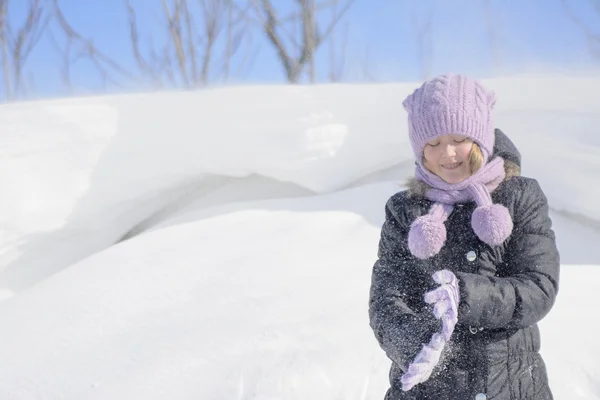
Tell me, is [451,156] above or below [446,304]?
above

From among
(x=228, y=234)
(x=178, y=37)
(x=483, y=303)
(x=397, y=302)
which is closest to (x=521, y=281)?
(x=483, y=303)

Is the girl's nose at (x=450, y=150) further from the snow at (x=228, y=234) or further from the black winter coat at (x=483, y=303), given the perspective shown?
the snow at (x=228, y=234)

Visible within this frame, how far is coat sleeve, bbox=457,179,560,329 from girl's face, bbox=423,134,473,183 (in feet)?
0.31

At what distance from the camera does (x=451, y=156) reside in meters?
0.89

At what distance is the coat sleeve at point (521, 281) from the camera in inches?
31.7

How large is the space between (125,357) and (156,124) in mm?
1126

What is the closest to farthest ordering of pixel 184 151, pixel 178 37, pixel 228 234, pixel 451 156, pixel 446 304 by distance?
pixel 446 304, pixel 451 156, pixel 228 234, pixel 184 151, pixel 178 37

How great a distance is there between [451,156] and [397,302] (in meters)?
0.24

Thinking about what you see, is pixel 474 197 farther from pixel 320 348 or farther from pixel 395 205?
pixel 320 348

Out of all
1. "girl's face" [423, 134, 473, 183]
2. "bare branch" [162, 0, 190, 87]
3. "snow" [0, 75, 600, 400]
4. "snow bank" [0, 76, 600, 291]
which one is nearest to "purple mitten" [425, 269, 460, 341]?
"girl's face" [423, 134, 473, 183]

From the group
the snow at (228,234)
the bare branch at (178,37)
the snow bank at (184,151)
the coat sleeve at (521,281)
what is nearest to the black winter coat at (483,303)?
the coat sleeve at (521,281)

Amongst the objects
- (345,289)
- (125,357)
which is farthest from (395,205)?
(125,357)

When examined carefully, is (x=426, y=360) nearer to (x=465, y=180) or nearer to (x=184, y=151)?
(x=465, y=180)

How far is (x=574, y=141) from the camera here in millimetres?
2148
